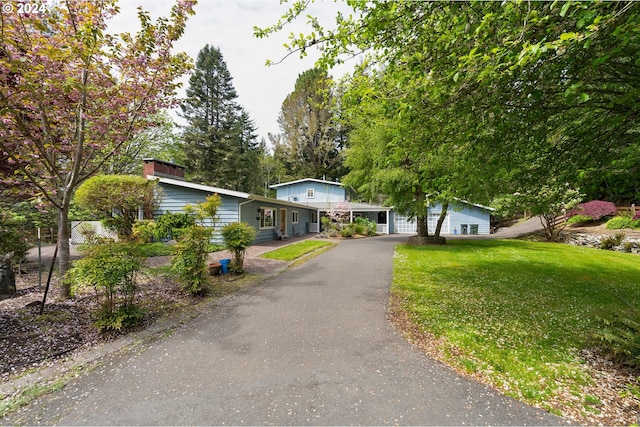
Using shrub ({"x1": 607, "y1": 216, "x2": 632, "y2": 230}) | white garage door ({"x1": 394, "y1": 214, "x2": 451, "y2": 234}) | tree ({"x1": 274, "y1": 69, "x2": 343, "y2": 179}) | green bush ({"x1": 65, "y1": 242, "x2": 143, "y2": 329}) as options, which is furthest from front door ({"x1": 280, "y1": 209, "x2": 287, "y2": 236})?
shrub ({"x1": 607, "y1": 216, "x2": 632, "y2": 230})

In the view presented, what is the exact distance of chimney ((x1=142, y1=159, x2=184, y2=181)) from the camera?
44.3 feet

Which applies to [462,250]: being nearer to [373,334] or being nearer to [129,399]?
[373,334]

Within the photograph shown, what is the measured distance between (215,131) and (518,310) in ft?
105

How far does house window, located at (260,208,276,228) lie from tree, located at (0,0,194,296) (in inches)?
404

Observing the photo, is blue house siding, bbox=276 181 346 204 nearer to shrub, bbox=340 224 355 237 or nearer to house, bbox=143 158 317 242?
shrub, bbox=340 224 355 237

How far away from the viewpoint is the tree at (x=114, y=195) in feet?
36.0

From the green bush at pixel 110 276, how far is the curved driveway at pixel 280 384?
853mm

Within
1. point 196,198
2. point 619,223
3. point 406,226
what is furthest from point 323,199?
point 619,223

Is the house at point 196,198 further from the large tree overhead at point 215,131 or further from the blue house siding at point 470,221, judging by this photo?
the blue house siding at point 470,221

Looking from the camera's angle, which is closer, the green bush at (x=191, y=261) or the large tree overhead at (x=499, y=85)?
the large tree overhead at (x=499, y=85)

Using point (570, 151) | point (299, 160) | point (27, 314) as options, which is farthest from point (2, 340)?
point (299, 160)

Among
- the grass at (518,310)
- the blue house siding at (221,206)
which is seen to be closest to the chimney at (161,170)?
the blue house siding at (221,206)

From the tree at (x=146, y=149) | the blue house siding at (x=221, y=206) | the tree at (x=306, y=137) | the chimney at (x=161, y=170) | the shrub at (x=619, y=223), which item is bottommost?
the shrub at (x=619, y=223)

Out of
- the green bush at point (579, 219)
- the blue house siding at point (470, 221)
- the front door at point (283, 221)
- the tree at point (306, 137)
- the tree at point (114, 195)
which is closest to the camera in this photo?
the tree at point (114, 195)
